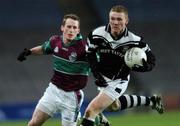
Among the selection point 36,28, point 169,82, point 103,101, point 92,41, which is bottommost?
point 169,82

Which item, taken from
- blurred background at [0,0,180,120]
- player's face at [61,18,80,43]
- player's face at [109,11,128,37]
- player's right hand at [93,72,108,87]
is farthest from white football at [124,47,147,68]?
blurred background at [0,0,180,120]

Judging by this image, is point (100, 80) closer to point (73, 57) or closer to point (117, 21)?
point (73, 57)

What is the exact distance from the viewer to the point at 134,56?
34.2 feet

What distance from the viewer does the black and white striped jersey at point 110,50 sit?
10680mm

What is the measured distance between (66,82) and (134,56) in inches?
44.1

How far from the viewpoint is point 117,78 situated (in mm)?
10875

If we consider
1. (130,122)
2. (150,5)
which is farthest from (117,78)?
(150,5)

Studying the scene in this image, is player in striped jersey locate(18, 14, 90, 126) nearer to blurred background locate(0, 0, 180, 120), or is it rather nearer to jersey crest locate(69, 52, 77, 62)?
jersey crest locate(69, 52, 77, 62)

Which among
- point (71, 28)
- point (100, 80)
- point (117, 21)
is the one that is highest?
point (117, 21)

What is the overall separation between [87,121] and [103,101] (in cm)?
38

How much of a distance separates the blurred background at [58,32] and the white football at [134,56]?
12.6 meters

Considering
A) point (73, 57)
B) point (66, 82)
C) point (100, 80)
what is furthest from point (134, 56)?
point (66, 82)

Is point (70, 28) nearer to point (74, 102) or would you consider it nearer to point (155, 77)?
point (74, 102)

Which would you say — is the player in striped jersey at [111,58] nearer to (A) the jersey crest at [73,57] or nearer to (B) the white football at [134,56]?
(B) the white football at [134,56]
